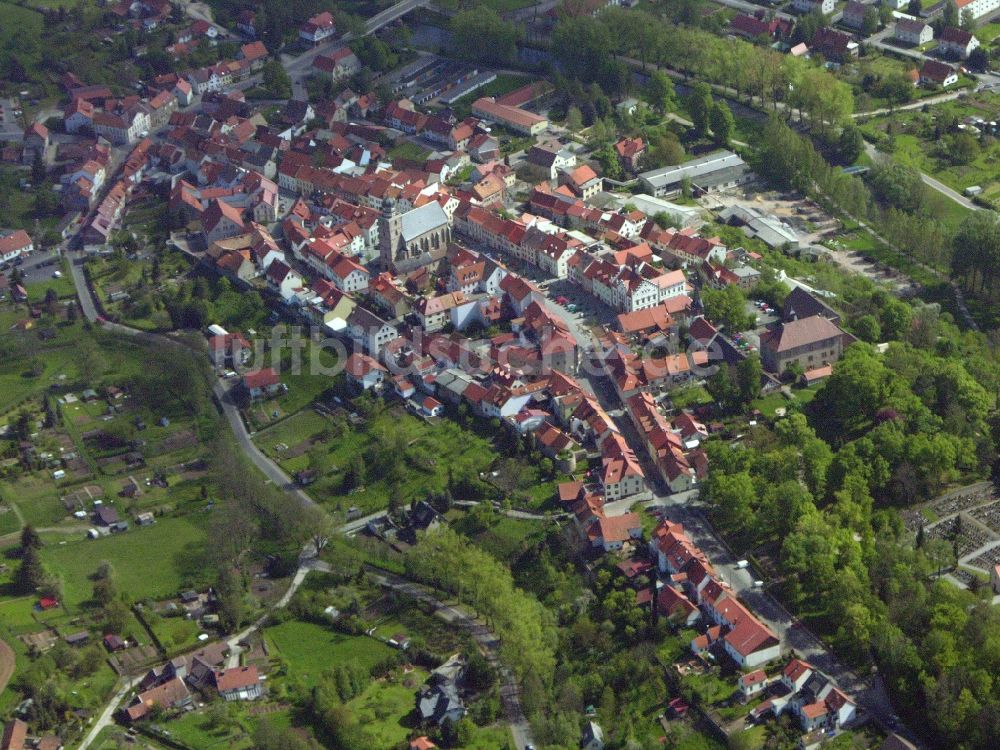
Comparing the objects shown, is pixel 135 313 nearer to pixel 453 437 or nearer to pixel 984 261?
pixel 453 437

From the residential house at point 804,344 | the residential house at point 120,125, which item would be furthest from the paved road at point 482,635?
the residential house at point 120,125

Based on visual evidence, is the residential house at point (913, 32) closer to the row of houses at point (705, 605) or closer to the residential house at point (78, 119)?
the residential house at point (78, 119)

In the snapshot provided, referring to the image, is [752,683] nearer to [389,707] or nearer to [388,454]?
[389,707]

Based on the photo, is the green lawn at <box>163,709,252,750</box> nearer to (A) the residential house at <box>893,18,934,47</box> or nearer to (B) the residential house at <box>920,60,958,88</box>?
(B) the residential house at <box>920,60,958,88</box>

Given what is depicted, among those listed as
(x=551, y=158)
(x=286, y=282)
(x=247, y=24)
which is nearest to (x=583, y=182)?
(x=551, y=158)

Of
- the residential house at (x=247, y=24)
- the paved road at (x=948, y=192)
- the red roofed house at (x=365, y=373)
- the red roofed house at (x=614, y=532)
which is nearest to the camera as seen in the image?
the red roofed house at (x=614, y=532)

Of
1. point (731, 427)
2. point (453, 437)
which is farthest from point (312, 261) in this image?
point (731, 427)

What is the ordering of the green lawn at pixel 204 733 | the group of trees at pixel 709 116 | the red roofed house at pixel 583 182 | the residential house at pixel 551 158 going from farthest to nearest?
the group of trees at pixel 709 116 < the residential house at pixel 551 158 < the red roofed house at pixel 583 182 < the green lawn at pixel 204 733
